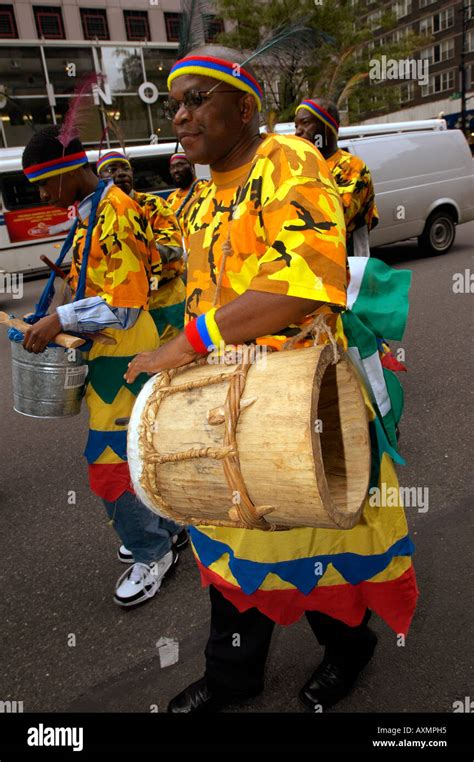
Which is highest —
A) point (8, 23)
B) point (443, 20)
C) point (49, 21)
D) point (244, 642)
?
point (443, 20)

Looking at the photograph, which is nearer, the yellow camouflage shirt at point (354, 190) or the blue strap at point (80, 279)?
the blue strap at point (80, 279)

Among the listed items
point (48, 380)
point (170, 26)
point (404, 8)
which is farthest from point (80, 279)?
point (404, 8)

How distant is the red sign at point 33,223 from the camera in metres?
11.9

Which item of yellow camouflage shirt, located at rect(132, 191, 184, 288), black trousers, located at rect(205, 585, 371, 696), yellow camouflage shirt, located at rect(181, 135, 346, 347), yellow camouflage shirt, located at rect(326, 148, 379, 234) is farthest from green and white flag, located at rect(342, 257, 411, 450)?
yellow camouflage shirt, located at rect(326, 148, 379, 234)

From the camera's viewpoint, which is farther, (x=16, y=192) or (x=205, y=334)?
(x=16, y=192)

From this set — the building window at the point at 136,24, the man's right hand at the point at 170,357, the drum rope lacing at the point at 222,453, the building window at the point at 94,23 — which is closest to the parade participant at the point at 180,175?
the man's right hand at the point at 170,357

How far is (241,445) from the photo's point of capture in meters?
1.16

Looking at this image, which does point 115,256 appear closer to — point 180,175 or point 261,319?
point 261,319

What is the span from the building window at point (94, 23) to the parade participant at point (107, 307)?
2710 centimetres

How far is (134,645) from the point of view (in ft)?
7.50

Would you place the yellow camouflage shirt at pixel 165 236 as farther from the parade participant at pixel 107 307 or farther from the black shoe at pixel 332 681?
the black shoe at pixel 332 681

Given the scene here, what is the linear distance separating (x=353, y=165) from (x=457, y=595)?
243 centimetres

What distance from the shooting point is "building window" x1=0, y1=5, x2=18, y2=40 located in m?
23.5

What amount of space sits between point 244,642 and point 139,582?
0.92 meters
